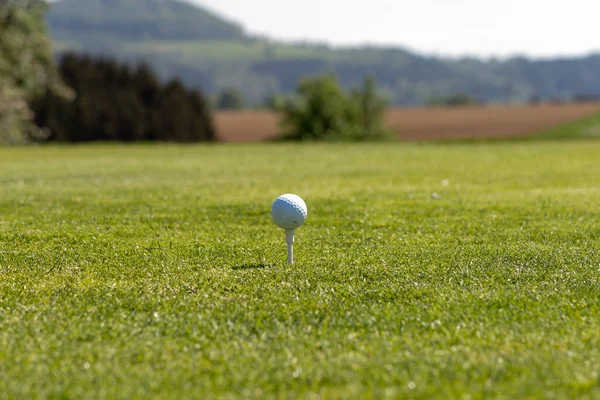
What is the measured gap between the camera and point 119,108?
81.9 meters

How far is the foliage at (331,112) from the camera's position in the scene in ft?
285

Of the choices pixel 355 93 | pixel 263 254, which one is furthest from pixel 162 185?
pixel 355 93

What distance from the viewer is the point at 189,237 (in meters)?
11.5

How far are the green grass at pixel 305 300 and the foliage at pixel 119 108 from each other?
67.7 meters

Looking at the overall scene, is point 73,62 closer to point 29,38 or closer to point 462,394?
point 29,38

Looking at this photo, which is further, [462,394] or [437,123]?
[437,123]

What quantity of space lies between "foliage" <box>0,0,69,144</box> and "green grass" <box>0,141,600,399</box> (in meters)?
35.1

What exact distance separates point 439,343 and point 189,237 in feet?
19.9

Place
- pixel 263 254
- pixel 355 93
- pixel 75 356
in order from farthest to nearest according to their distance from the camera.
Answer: pixel 355 93 → pixel 263 254 → pixel 75 356

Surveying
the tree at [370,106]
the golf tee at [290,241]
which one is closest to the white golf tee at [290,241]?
the golf tee at [290,241]

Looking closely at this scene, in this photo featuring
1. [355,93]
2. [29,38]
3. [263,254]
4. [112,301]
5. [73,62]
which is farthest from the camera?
[355,93]

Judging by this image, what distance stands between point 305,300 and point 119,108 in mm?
78276

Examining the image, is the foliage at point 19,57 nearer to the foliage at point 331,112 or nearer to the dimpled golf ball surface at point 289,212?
the foliage at point 331,112

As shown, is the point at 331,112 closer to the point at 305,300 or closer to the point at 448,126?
the point at 448,126
